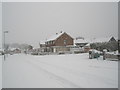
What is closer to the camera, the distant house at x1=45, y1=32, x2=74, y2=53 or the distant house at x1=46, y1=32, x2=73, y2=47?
the distant house at x1=45, y1=32, x2=74, y2=53

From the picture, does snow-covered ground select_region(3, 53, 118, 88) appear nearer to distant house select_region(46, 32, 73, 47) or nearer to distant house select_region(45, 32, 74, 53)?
distant house select_region(45, 32, 74, 53)

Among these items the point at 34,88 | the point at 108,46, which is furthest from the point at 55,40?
the point at 34,88

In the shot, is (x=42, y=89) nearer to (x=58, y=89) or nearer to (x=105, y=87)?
(x=58, y=89)

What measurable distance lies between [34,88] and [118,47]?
34.8 metres

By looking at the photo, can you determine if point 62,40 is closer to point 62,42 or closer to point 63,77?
point 62,42

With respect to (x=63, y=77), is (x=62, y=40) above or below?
above

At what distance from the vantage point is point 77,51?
2366 inches

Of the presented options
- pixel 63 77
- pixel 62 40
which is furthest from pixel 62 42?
pixel 63 77

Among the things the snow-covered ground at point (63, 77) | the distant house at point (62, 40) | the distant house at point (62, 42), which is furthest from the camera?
the distant house at point (62, 40)

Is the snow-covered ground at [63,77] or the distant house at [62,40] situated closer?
the snow-covered ground at [63,77]

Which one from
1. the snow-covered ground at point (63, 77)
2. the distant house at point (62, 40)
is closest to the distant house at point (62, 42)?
the distant house at point (62, 40)

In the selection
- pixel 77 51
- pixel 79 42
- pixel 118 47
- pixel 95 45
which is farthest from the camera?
pixel 79 42

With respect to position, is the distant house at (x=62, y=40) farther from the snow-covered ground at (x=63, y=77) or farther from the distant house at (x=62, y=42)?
the snow-covered ground at (x=63, y=77)

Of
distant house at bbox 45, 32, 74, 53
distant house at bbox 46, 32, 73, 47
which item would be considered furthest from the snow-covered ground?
distant house at bbox 46, 32, 73, 47
